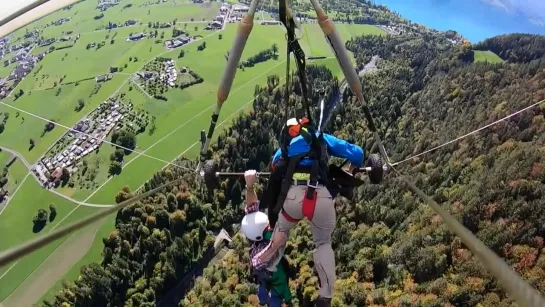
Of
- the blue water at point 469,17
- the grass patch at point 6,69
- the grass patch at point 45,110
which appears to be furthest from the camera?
the blue water at point 469,17

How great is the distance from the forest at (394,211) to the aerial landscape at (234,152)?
0.14 m

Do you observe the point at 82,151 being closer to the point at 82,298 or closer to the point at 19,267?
the point at 19,267

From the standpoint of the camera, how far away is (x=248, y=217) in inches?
250

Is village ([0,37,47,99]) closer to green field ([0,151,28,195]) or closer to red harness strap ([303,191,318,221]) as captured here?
green field ([0,151,28,195])

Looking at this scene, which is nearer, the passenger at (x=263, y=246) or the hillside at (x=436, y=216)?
the passenger at (x=263, y=246)

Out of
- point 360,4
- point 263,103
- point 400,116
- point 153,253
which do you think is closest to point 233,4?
point 360,4

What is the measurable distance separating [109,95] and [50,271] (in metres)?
30.9

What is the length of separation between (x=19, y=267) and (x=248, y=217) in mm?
37705

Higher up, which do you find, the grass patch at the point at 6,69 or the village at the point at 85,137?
the village at the point at 85,137

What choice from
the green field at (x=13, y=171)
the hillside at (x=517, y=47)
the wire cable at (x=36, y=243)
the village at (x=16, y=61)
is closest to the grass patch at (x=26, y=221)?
the green field at (x=13, y=171)

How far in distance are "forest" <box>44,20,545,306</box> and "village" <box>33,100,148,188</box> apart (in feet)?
46.6

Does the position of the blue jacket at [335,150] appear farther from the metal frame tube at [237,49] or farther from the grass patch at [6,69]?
the grass patch at [6,69]

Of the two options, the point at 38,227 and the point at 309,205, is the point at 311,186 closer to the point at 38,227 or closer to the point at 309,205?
the point at 309,205

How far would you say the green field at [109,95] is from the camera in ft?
137
